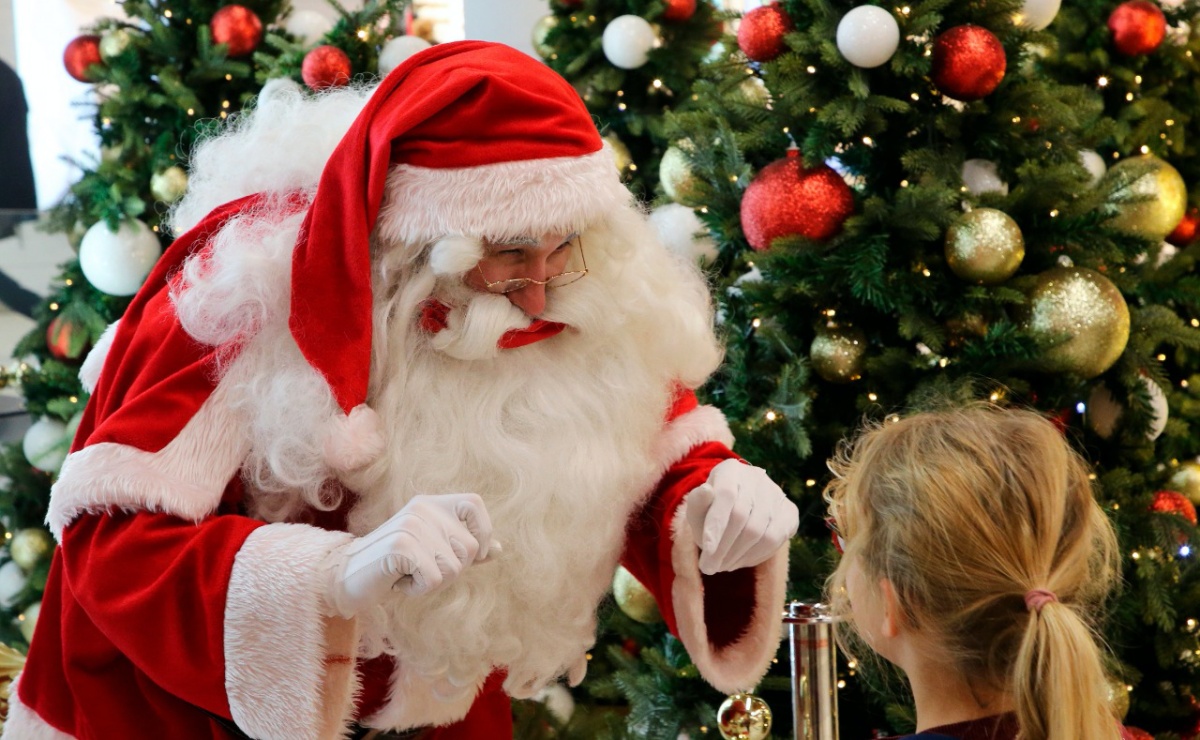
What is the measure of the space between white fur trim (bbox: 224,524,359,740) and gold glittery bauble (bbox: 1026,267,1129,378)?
1.69 metres

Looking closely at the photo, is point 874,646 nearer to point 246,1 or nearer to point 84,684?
point 84,684

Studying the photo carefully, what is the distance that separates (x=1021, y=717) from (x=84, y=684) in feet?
4.45

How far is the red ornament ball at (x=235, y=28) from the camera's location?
355 centimetres

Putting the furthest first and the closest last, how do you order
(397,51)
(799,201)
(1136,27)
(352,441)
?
(1136,27) → (397,51) → (799,201) → (352,441)

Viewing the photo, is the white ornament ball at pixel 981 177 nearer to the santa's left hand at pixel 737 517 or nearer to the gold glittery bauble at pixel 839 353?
the gold glittery bauble at pixel 839 353

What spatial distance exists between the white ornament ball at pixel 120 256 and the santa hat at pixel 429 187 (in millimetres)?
1683

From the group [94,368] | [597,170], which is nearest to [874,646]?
[597,170]

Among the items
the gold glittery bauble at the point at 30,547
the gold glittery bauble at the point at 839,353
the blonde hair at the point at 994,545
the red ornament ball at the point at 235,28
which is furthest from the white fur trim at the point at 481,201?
the gold glittery bauble at the point at 30,547

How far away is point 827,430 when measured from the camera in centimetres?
284

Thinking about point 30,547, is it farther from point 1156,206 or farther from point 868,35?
point 1156,206

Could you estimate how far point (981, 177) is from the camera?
9.36ft

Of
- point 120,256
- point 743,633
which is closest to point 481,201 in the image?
point 743,633

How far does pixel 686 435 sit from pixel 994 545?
2.40ft

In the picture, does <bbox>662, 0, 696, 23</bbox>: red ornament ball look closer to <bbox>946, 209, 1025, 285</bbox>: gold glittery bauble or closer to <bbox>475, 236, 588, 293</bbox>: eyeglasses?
<bbox>946, 209, 1025, 285</bbox>: gold glittery bauble
